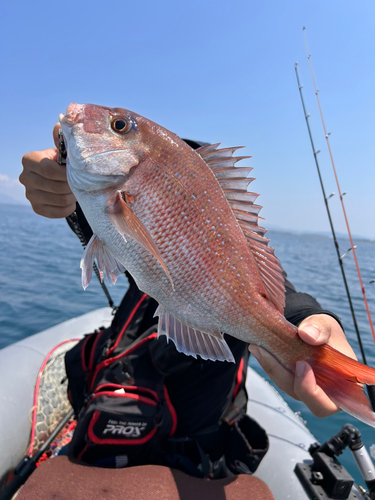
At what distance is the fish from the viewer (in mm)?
1191

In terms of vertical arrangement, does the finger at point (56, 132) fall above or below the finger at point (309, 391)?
above

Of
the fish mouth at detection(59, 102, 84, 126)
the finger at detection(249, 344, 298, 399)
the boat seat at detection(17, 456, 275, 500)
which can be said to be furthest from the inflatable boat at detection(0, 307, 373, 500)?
the fish mouth at detection(59, 102, 84, 126)

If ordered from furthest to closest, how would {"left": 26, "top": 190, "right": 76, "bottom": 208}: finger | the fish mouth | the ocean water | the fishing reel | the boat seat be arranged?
the ocean water, the fishing reel, {"left": 26, "top": 190, "right": 76, "bottom": 208}: finger, the boat seat, the fish mouth

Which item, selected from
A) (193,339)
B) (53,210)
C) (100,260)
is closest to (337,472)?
(193,339)

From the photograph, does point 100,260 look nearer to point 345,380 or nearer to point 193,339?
point 193,339

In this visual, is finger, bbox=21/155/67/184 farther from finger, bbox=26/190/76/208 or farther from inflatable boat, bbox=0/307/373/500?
inflatable boat, bbox=0/307/373/500

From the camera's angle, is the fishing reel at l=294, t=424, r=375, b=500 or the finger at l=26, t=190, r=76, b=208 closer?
the finger at l=26, t=190, r=76, b=208

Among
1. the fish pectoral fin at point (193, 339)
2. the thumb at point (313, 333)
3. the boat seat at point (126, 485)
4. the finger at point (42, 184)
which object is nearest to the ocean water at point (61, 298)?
the boat seat at point (126, 485)

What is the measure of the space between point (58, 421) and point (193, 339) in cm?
262

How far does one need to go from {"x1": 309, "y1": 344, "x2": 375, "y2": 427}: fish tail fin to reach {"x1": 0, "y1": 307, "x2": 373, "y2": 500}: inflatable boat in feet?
4.91

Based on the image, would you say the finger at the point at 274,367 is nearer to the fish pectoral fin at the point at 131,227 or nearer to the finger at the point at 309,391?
the finger at the point at 309,391

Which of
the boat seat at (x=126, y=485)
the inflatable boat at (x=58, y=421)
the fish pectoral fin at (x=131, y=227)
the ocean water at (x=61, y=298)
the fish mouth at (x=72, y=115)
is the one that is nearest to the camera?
→ the fish pectoral fin at (x=131, y=227)

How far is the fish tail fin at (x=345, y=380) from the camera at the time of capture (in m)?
1.14

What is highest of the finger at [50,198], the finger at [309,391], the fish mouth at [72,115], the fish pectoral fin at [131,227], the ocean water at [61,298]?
the fish mouth at [72,115]
